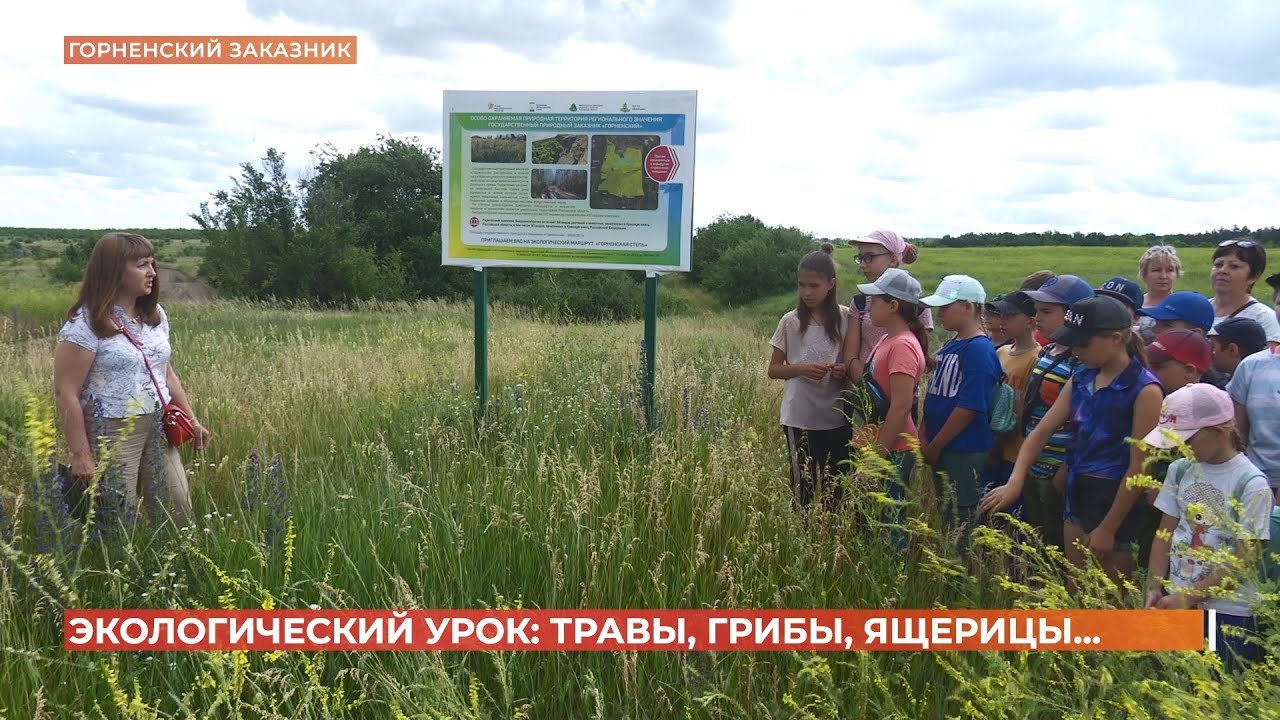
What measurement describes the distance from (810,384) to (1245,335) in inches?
80.1

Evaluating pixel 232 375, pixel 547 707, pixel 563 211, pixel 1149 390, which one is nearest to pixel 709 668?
pixel 547 707

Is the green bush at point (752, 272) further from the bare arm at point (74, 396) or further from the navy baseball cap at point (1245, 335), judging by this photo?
the bare arm at point (74, 396)

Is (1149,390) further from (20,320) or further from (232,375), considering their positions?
(20,320)

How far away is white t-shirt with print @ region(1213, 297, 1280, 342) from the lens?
165 inches

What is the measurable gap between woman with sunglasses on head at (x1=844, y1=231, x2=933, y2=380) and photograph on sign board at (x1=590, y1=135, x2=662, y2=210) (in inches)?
59.5

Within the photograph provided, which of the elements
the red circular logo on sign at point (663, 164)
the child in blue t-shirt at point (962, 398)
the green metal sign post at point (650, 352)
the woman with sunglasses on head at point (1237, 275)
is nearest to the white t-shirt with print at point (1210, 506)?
the child in blue t-shirt at point (962, 398)

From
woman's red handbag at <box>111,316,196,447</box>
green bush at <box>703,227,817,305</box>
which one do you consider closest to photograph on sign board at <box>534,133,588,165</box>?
woman's red handbag at <box>111,316,196,447</box>

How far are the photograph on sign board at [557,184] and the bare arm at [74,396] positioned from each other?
2840 millimetres

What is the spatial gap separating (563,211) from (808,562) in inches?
118

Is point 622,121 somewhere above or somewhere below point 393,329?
above

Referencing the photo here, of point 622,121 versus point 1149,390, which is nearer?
point 1149,390

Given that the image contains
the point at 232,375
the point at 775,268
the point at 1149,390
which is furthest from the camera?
the point at 775,268

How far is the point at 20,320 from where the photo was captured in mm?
19328

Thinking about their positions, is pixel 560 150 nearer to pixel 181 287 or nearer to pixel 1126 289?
pixel 1126 289
